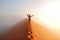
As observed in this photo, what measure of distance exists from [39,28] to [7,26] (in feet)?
1.51

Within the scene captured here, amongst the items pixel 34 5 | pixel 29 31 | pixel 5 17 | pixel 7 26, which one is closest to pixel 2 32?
pixel 7 26

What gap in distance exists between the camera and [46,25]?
155 centimetres

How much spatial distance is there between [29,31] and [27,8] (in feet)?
1.33

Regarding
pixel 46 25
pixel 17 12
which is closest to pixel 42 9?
pixel 46 25

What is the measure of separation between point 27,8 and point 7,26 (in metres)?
0.39

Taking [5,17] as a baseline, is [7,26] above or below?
below

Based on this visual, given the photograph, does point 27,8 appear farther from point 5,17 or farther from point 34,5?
point 5,17

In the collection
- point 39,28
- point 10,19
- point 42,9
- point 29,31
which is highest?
point 42,9

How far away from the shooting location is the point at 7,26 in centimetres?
158

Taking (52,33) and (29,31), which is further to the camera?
(52,33)

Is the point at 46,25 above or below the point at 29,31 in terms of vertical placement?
above

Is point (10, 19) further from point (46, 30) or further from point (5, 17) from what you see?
point (46, 30)

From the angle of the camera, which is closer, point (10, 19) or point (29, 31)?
point (29, 31)

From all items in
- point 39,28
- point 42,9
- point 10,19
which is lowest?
point 39,28
